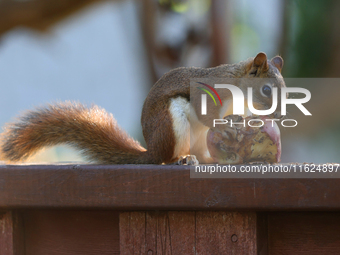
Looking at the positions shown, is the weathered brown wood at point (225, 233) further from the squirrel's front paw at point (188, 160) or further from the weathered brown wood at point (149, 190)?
the squirrel's front paw at point (188, 160)

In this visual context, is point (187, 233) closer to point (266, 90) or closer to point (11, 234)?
point (11, 234)

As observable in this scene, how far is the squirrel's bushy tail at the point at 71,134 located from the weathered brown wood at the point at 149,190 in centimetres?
46

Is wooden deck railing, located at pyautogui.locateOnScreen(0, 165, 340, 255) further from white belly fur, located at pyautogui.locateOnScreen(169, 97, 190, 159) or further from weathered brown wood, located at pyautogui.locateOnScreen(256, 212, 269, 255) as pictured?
white belly fur, located at pyautogui.locateOnScreen(169, 97, 190, 159)

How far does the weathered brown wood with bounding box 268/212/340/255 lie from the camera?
825 millimetres

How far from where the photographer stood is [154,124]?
4.94 ft

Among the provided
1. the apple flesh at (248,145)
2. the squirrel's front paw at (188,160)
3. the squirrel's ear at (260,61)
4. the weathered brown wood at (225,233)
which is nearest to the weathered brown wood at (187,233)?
the weathered brown wood at (225,233)

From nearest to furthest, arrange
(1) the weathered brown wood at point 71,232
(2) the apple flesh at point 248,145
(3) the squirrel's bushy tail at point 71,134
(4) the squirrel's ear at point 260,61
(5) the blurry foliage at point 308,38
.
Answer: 1. (1) the weathered brown wood at point 71,232
2. (2) the apple flesh at point 248,145
3. (3) the squirrel's bushy tail at point 71,134
4. (4) the squirrel's ear at point 260,61
5. (5) the blurry foliage at point 308,38

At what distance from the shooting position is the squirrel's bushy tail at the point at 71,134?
1.32 meters

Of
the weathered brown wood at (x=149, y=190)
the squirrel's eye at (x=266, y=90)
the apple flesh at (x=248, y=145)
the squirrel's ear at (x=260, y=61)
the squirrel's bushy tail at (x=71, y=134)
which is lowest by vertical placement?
the weathered brown wood at (x=149, y=190)

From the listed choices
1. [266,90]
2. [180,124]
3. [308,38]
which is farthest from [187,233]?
[308,38]

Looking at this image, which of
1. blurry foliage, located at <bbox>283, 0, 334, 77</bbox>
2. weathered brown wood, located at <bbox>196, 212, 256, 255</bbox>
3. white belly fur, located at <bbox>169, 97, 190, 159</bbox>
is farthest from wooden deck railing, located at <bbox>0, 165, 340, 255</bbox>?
A: blurry foliage, located at <bbox>283, 0, 334, 77</bbox>

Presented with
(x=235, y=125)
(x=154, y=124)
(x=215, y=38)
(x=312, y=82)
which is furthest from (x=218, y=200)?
(x=312, y=82)

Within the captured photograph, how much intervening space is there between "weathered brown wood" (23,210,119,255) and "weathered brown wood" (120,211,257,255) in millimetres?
72

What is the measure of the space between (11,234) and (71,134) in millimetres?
564
